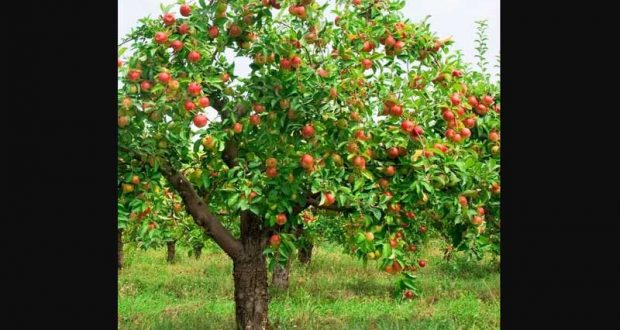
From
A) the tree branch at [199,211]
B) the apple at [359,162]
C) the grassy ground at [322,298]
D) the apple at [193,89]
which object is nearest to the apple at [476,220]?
the apple at [359,162]

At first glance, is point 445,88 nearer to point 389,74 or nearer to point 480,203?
point 389,74

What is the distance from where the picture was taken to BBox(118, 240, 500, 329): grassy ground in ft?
23.7

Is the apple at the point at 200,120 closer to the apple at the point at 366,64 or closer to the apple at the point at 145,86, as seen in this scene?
the apple at the point at 145,86

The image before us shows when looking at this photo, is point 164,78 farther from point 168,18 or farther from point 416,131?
point 416,131

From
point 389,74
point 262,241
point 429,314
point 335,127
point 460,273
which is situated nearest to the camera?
point 335,127

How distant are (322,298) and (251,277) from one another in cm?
397

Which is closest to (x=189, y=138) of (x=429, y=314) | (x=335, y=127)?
(x=335, y=127)

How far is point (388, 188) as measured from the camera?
4.24 meters

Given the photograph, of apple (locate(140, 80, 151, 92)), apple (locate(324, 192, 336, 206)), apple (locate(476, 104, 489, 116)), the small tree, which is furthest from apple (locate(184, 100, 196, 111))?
apple (locate(476, 104, 489, 116))

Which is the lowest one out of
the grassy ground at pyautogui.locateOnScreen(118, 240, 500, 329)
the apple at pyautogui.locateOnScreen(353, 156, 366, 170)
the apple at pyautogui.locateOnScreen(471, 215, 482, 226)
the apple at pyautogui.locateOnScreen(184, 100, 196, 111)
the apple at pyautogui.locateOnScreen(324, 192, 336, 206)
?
the grassy ground at pyautogui.locateOnScreen(118, 240, 500, 329)

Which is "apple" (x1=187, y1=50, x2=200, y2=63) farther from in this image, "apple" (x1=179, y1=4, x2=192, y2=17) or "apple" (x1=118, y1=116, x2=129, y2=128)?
"apple" (x1=118, y1=116, x2=129, y2=128)

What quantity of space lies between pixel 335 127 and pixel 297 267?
31.8ft

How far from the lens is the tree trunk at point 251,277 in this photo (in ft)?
18.3

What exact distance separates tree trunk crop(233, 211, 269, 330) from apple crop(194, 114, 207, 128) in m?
1.60
